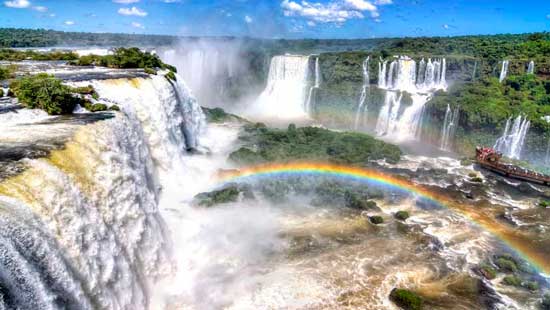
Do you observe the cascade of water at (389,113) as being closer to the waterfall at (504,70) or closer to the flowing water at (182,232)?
the waterfall at (504,70)

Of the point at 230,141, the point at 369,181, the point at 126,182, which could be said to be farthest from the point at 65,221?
the point at 230,141

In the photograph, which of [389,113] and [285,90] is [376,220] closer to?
[389,113]

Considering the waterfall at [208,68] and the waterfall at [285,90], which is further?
the waterfall at [208,68]

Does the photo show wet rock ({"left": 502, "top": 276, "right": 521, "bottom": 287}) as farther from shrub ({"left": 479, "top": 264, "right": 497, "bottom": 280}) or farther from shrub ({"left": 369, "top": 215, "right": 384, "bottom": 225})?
shrub ({"left": 369, "top": 215, "right": 384, "bottom": 225})

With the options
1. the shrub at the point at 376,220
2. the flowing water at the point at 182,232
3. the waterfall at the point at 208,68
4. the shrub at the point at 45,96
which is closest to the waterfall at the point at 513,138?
the flowing water at the point at 182,232

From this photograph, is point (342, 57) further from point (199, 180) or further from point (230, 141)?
point (199, 180)
